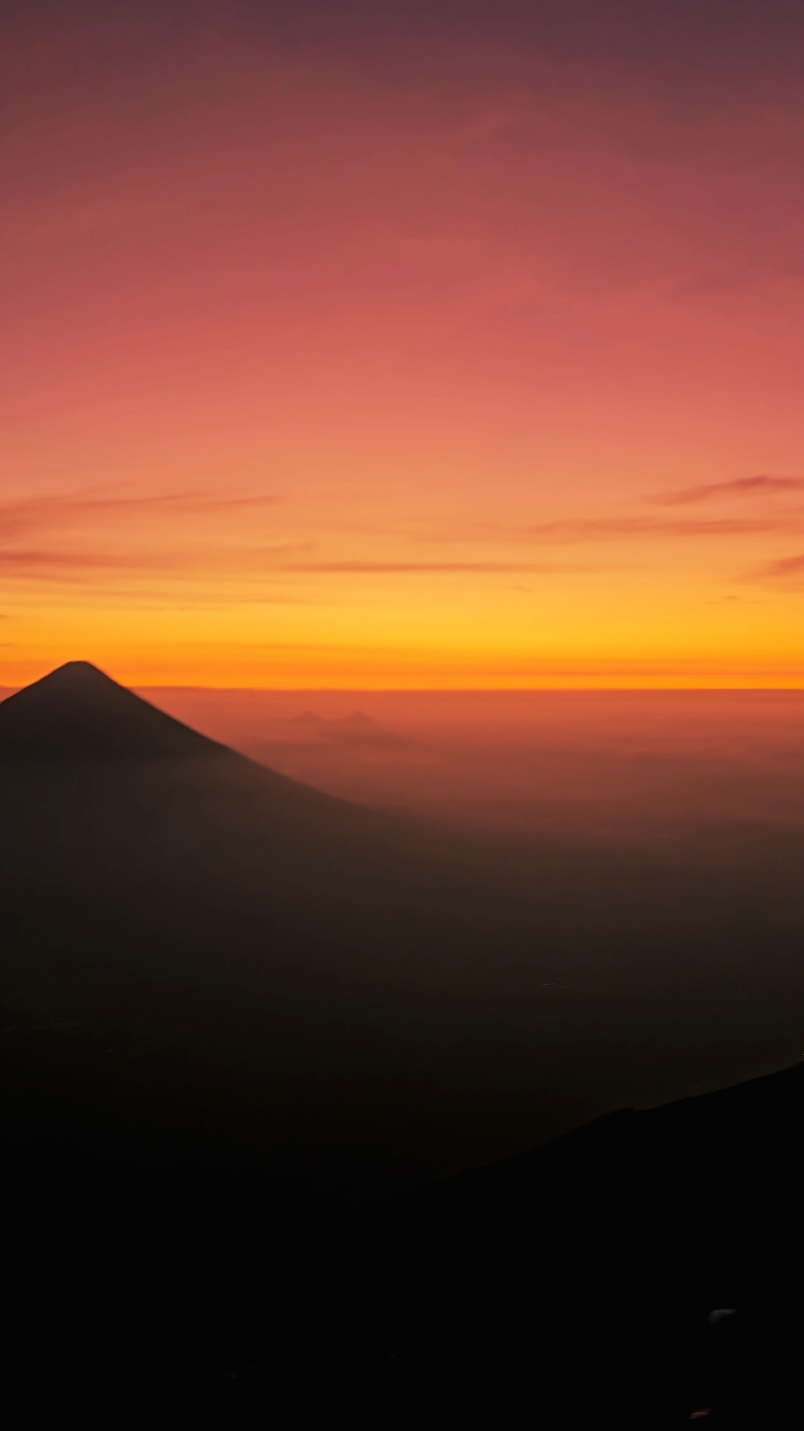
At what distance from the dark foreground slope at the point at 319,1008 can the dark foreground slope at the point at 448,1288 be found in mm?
11455

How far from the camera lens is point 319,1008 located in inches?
4906

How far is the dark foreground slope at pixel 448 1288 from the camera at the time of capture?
27641mm

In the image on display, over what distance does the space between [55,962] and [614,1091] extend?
9335 centimetres

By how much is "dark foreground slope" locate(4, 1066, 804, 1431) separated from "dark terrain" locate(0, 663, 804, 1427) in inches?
9.3

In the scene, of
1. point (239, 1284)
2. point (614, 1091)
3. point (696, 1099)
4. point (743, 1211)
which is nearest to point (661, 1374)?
point (743, 1211)

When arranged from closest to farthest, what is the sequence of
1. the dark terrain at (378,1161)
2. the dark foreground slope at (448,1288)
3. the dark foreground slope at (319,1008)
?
the dark foreground slope at (448,1288) < the dark terrain at (378,1161) < the dark foreground slope at (319,1008)

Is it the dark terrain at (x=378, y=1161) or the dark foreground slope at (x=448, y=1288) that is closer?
the dark foreground slope at (x=448, y=1288)

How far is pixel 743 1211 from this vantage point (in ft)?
139

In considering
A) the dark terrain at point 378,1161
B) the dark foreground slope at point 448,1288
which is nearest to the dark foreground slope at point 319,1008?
the dark terrain at point 378,1161

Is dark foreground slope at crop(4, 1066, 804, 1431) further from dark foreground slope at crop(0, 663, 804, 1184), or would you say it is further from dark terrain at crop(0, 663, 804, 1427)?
dark foreground slope at crop(0, 663, 804, 1184)

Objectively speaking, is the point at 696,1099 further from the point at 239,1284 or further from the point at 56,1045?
the point at 56,1045

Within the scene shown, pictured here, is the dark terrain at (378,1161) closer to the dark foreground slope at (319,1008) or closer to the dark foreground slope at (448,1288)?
the dark foreground slope at (448,1288)

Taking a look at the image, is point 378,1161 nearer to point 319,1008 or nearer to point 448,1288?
point 448,1288

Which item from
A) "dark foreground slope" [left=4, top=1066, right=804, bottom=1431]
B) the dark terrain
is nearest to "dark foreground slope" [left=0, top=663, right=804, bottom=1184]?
the dark terrain
